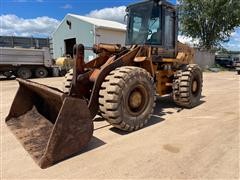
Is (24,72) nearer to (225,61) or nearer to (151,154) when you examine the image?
(151,154)

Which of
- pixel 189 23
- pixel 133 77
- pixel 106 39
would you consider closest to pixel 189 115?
pixel 133 77

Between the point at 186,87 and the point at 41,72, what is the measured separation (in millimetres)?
12343

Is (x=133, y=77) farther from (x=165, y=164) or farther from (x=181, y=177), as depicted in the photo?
(x=181, y=177)

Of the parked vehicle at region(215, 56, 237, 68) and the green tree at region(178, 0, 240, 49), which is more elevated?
the green tree at region(178, 0, 240, 49)

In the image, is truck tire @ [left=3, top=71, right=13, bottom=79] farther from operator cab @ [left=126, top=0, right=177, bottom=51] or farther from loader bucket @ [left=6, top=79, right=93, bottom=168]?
loader bucket @ [left=6, top=79, right=93, bottom=168]

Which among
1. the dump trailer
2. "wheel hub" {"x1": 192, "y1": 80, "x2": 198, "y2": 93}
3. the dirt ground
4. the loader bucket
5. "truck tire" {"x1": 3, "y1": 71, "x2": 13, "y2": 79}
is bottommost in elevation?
the dirt ground

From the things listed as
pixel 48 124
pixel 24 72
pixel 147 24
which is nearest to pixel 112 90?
pixel 48 124

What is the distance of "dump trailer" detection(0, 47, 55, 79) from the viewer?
A: 1470 cm

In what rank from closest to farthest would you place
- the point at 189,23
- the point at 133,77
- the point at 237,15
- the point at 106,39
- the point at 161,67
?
the point at 133,77 → the point at 161,67 → the point at 106,39 → the point at 237,15 → the point at 189,23

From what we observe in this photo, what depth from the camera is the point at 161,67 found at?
248 inches

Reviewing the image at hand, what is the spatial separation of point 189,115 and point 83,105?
319cm

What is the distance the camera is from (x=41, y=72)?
16.3 m

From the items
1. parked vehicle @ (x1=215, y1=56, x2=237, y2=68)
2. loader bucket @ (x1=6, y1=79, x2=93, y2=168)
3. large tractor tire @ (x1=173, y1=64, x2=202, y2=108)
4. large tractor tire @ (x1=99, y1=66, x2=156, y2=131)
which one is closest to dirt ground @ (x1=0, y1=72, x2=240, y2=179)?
loader bucket @ (x1=6, y1=79, x2=93, y2=168)

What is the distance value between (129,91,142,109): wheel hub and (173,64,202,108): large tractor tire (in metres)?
1.76
